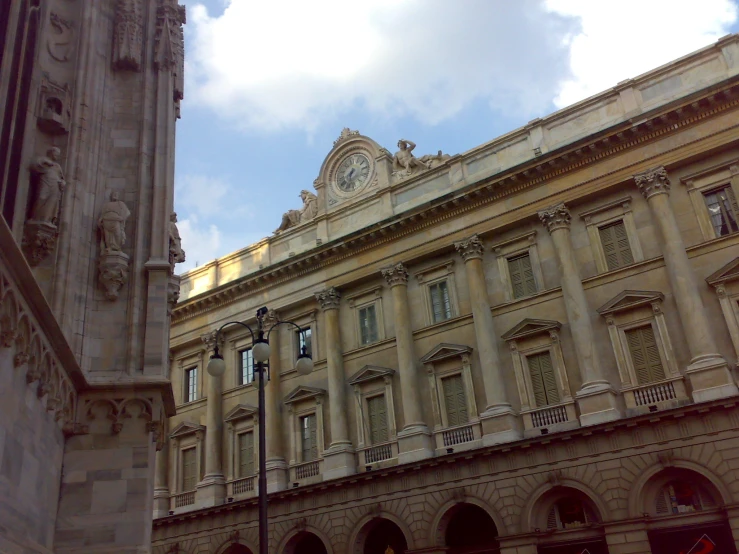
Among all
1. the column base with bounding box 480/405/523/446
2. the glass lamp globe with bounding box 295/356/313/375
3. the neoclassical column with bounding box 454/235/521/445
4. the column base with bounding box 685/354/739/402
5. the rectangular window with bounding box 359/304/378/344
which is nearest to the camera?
the glass lamp globe with bounding box 295/356/313/375

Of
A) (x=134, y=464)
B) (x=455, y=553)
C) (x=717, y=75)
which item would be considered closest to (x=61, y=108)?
(x=134, y=464)

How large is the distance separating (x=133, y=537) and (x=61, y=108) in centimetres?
701

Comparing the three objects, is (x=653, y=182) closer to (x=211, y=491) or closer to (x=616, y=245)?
(x=616, y=245)

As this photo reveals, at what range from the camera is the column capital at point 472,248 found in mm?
27328

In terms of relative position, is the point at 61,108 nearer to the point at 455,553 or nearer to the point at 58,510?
the point at 58,510

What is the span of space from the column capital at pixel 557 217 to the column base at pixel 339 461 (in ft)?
37.3

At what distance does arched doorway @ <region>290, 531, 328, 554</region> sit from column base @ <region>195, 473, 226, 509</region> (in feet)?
14.1

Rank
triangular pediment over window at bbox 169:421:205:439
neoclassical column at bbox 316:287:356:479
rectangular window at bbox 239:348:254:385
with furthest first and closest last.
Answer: triangular pediment over window at bbox 169:421:205:439 < rectangular window at bbox 239:348:254:385 < neoclassical column at bbox 316:287:356:479

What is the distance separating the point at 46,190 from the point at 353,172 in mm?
23708

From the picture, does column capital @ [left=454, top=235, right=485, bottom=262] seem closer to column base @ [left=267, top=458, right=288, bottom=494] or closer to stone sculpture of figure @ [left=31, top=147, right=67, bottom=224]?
column base @ [left=267, top=458, right=288, bottom=494]

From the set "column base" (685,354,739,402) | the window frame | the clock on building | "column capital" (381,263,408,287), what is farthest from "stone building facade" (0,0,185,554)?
the clock on building

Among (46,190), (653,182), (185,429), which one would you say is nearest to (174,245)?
(46,190)

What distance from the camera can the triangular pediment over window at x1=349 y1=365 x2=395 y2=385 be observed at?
2789 centimetres

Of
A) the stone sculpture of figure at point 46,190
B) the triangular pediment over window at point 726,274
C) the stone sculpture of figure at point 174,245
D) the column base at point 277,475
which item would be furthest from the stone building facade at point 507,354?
the stone sculpture of figure at point 46,190
